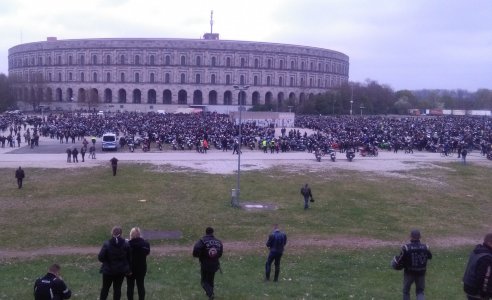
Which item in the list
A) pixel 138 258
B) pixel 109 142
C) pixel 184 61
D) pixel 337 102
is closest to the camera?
pixel 138 258

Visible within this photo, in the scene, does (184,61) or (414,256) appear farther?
(184,61)

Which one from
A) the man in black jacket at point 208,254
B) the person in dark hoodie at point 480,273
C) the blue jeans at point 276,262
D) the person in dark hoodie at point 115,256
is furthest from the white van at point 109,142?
the person in dark hoodie at point 480,273

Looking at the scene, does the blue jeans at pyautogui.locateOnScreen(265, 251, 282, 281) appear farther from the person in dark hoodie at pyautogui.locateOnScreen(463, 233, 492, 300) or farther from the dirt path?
the person in dark hoodie at pyautogui.locateOnScreen(463, 233, 492, 300)

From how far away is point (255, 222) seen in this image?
65.8 feet

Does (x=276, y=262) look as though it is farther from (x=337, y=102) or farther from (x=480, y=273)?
(x=337, y=102)

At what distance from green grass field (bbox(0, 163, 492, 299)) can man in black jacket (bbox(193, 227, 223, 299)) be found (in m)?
0.67

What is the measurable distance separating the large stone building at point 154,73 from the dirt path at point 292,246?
331ft

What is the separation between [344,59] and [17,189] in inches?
5054

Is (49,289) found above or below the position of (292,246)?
above

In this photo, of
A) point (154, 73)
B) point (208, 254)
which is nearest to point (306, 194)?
point (208, 254)

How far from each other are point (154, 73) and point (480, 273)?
389ft

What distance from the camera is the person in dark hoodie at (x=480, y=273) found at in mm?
6453

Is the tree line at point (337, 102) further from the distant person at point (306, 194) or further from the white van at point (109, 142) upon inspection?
the distant person at point (306, 194)

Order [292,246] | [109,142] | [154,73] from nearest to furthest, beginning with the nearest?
1. [292,246]
2. [109,142]
3. [154,73]
